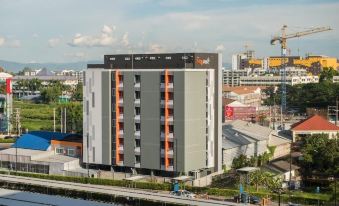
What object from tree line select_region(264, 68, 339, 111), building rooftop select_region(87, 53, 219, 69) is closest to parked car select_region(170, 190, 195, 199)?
building rooftop select_region(87, 53, 219, 69)

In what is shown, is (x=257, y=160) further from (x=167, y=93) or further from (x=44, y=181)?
(x=44, y=181)

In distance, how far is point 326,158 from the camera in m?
65.3

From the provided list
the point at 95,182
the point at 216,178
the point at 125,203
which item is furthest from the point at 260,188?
the point at 95,182

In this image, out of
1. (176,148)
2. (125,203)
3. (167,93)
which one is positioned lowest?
(125,203)

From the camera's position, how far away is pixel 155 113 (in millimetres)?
68375

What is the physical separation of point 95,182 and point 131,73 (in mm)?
14897

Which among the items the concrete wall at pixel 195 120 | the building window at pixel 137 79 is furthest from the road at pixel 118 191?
the building window at pixel 137 79

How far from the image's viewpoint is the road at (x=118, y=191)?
180ft

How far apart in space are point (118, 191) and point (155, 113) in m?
12.6

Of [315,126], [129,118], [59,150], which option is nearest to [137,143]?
[129,118]

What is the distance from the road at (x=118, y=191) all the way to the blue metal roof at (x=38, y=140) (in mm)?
11266

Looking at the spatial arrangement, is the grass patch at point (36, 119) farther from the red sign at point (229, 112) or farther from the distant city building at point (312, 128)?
the distant city building at point (312, 128)

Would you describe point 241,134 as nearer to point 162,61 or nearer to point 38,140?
point 162,61

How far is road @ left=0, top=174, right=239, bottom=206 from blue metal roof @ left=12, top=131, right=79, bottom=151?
11.3 meters
